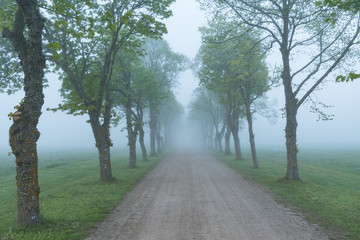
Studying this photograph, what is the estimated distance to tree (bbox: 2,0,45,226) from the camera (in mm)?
8453

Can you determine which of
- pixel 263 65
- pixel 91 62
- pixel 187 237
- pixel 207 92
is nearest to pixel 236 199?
pixel 187 237

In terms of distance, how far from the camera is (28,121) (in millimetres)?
8578

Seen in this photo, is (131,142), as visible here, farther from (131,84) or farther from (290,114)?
(290,114)

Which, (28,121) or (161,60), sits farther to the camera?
(161,60)

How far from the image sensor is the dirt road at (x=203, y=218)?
307 inches

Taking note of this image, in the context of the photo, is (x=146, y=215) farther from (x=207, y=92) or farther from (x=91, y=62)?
(x=207, y=92)

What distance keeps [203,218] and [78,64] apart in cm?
1541

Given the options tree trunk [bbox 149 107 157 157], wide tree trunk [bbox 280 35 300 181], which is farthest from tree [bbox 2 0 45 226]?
tree trunk [bbox 149 107 157 157]

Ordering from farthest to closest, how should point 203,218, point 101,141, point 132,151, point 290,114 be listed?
point 132,151
point 101,141
point 290,114
point 203,218

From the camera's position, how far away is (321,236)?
7.76m

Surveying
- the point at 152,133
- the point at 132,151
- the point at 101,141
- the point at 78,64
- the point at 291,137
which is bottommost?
the point at 132,151

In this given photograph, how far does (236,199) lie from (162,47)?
3386cm

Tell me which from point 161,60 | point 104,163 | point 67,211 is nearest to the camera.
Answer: point 67,211

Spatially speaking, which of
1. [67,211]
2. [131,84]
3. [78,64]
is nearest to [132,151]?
[131,84]
